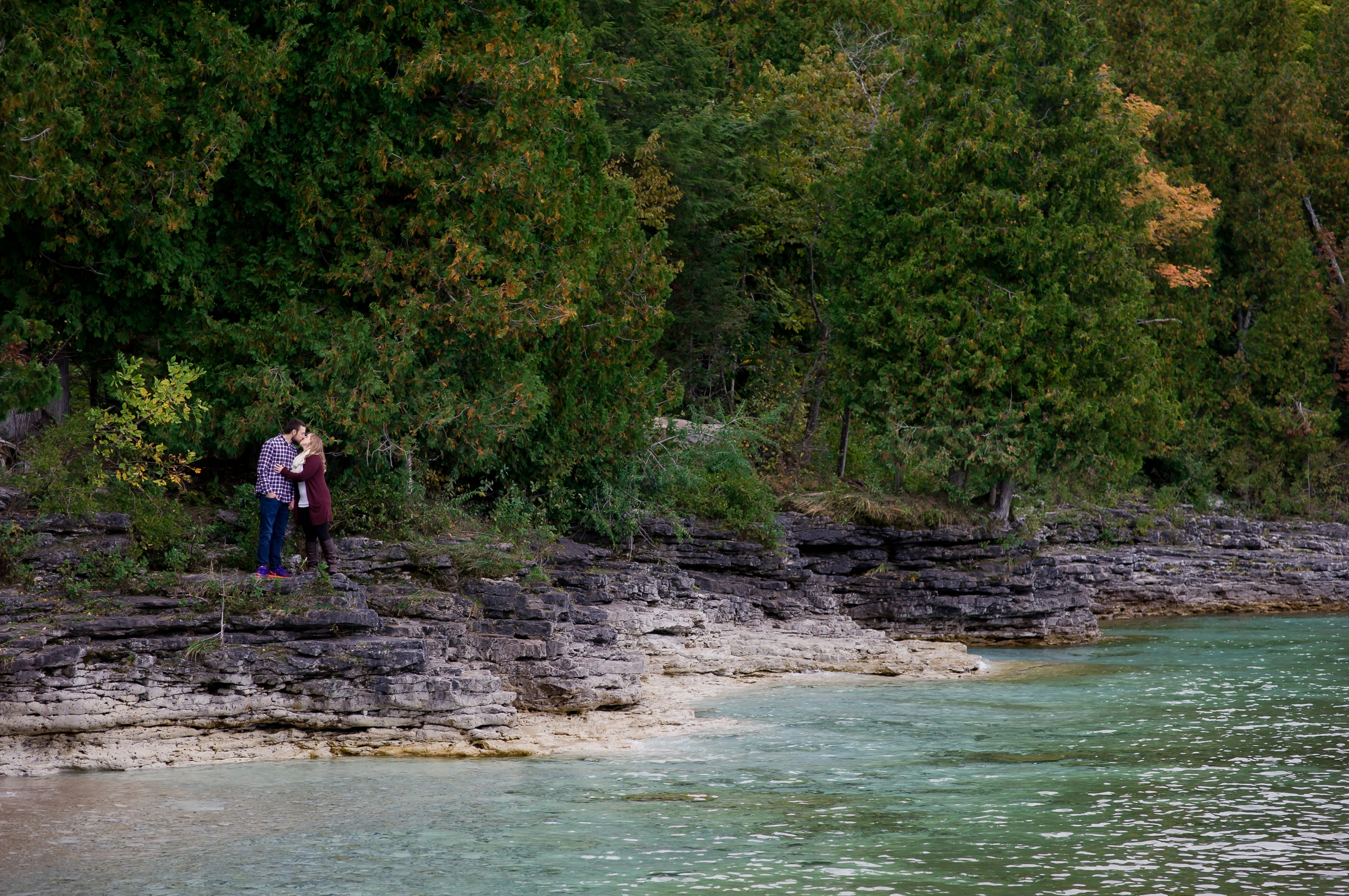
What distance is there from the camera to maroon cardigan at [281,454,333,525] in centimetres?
1434

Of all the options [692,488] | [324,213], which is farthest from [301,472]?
[692,488]

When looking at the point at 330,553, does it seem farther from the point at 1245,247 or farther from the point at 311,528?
the point at 1245,247

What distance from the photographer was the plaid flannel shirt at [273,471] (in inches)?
554

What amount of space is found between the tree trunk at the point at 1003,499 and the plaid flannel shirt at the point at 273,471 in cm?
1606

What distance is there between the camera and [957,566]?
83.9 feet

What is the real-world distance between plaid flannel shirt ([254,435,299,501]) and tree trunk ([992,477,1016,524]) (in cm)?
1606

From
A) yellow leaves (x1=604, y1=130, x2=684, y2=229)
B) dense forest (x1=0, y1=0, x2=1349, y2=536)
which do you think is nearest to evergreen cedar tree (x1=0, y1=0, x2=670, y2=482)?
dense forest (x1=0, y1=0, x2=1349, y2=536)

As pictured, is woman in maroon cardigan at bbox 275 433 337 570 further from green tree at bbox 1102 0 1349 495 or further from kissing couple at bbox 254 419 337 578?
green tree at bbox 1102 0 1349 495

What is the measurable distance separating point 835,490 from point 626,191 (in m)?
7.28

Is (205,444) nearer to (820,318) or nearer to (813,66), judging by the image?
(820,318)

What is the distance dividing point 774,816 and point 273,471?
6.77 meters

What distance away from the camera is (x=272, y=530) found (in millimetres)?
14125

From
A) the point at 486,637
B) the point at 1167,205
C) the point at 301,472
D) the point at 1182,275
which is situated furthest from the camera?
the point at 1182,275

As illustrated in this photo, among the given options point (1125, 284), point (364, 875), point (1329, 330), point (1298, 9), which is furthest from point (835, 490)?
point (1298, 9)
